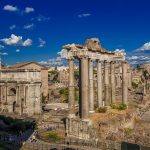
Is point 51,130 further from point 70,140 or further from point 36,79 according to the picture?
point 36,79

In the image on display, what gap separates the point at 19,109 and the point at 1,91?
6.49 m

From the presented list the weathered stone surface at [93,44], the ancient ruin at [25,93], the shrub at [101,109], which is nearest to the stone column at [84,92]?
the weathered stone surface at [93,44]

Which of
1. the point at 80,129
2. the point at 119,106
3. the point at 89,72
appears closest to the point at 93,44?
the point at 89,72

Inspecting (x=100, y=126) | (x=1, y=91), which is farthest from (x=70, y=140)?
(x=1, y=91)

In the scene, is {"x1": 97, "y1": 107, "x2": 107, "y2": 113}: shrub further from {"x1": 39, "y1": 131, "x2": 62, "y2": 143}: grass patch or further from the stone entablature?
{"x1": 39, "y1": 131, "x2": 62, "y2": 143}: grass patch

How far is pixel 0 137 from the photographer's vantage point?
1316 inches

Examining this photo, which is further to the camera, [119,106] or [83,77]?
[119,106]

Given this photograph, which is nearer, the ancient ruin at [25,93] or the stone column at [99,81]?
the stone column at [99,81]

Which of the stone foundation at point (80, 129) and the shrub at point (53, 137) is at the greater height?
the stone foundation at point (80, 129)

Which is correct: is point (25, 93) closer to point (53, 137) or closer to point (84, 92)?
point (84, 92)

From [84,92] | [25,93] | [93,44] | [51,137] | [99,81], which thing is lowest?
[51,137]

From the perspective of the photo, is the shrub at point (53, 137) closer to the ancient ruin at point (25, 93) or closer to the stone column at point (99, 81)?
the stone column at point (99, 81)

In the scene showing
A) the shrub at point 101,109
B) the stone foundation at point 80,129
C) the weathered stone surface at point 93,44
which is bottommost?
the stone foundation at point 80,129

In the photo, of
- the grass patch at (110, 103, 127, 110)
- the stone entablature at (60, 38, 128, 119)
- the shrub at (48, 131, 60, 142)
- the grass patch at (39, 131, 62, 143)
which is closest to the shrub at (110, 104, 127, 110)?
the grass patch at (110, 103, 127, 110)
